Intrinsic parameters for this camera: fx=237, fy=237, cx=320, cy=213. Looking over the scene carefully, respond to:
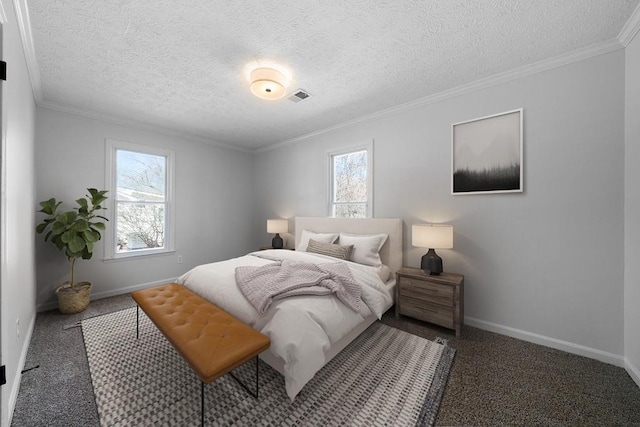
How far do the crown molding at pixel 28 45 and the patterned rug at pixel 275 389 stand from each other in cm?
256

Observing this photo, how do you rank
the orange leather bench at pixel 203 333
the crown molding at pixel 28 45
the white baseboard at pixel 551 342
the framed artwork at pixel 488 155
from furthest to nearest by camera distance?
the framed artwork at pixel 488 155 < the white baseboard at pixel 551 342 < the crown molding at pixel 28 45 < the orange leather bench at pixel 203 333

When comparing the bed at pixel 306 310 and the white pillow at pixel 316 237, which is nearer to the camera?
the bed at pixel 306 310

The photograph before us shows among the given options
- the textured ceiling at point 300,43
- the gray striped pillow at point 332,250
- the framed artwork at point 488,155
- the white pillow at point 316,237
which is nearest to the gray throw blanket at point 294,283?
the gray striped pillow at point 332,250

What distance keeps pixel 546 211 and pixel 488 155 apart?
0.73 m

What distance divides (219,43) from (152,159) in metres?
2.76

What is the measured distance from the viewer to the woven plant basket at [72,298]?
2762 mm

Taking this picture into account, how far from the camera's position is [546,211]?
7.14 feet

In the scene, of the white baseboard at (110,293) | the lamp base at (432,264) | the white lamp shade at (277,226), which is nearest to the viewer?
the lamp base at (432,264)

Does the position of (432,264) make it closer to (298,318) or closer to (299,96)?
(298,318)

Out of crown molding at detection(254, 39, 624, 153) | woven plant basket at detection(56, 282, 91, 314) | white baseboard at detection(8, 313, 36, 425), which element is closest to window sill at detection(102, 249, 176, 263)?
woven plant basket at detection(56, 282, 91, 314)

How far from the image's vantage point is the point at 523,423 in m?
1.40

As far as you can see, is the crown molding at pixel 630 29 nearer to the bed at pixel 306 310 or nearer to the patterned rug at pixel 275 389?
the bed at pixel 306 310

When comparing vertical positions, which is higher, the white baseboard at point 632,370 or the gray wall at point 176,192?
the gray wall at point 176,192

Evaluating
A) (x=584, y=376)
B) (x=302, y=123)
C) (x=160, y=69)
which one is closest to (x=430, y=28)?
(x=302, y=123)
